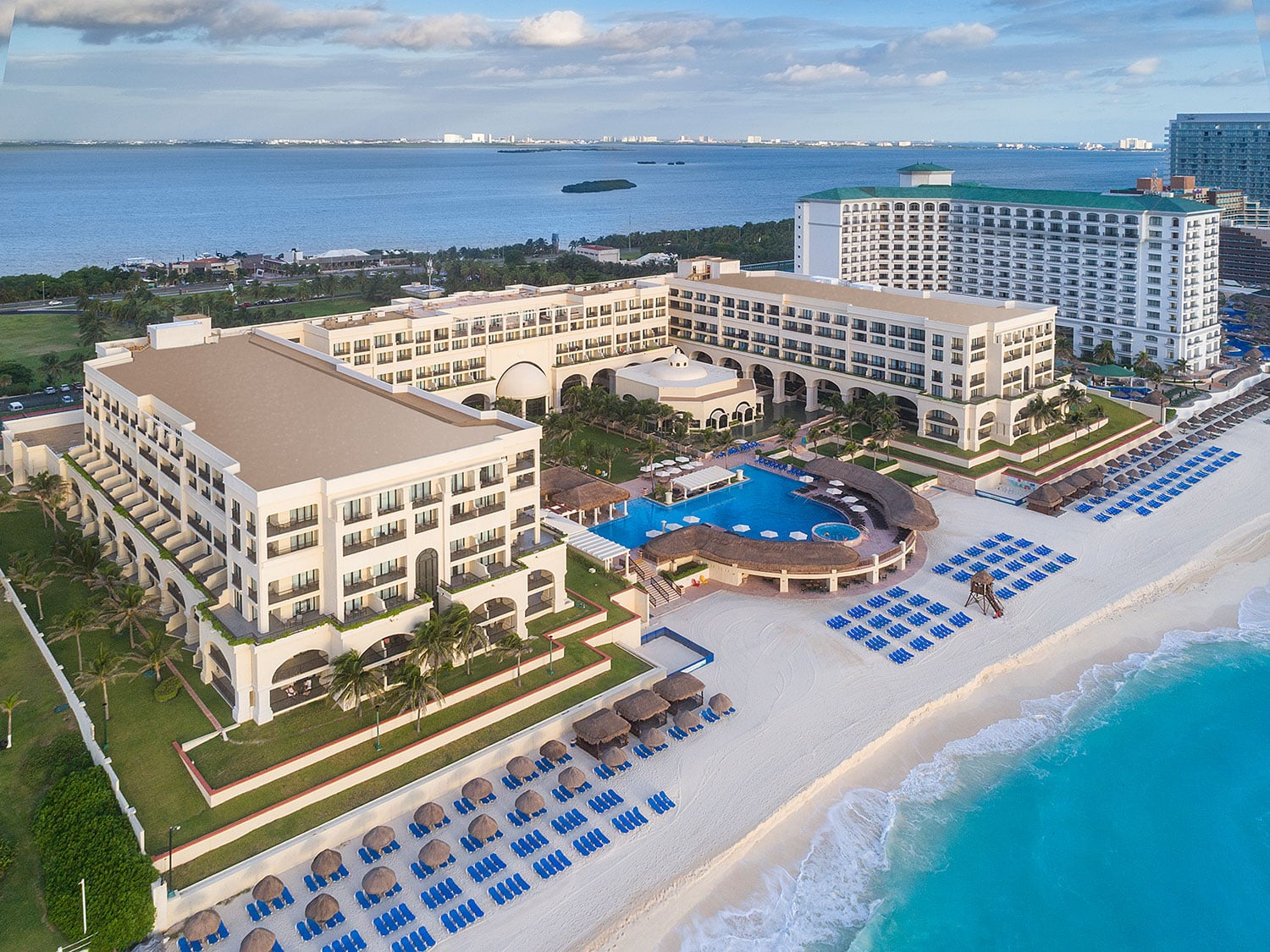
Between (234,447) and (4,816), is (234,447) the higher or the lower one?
the higher one

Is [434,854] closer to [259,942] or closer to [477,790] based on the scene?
[477,790]

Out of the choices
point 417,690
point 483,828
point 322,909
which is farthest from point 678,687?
point 322,909

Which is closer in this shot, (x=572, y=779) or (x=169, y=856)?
(x=169, y=856)

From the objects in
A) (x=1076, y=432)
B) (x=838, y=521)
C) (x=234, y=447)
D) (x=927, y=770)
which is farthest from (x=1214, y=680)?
(x=234, y=447)

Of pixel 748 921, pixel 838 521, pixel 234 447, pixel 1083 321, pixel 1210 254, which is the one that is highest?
pixel 1210 254

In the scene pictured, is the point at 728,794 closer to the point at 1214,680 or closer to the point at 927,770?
the point at 927,770
